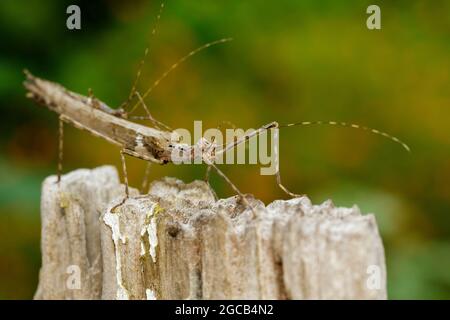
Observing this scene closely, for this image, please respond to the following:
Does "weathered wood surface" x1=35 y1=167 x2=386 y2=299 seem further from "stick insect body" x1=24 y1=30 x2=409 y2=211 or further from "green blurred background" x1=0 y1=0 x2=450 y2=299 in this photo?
"green blurred background" x1=0 y1=0 x2=450 y2=299

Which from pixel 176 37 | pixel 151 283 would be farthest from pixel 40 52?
pixel 151 283

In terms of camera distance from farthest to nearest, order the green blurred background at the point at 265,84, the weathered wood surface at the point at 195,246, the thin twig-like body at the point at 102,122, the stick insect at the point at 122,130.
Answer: the green blurred background at the point at 265,84 < the thin twig-like body at the point at 102,122 < the stick insect at the point at 122,130 < the weathered wood surface at the point at 195,246

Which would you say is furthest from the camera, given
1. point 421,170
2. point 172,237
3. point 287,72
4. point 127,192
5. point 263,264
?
point 287,72

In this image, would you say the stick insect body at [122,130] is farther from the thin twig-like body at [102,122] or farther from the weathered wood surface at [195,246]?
the weathered wood surface at [195,246]

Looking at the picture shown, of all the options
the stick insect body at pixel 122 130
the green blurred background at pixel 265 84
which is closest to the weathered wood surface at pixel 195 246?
the stick insect body at pixel 122 130

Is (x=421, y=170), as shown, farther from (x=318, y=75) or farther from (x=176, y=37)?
(x=176, y=37)

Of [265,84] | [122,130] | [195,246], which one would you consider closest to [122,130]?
[122,130]
